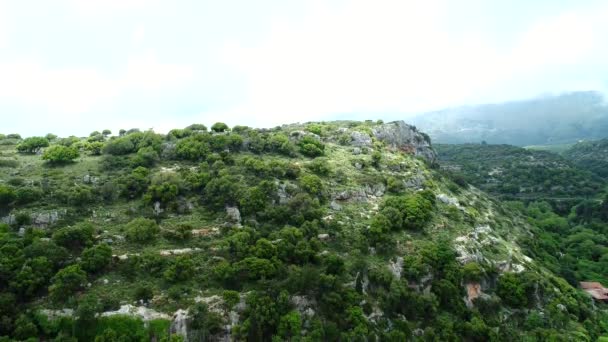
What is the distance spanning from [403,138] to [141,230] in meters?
82.8

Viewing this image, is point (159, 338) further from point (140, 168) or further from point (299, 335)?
point (140, 168)

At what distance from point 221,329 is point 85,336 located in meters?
12.2

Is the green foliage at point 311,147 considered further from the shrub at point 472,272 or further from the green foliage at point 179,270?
Result: the green foliage at point 179,270

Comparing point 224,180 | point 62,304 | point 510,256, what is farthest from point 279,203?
A: point 510,256

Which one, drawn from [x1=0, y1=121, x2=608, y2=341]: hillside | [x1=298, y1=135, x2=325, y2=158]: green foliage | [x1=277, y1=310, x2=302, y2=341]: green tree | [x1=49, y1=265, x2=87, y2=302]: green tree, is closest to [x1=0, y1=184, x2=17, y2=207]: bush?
[x1=0, y1=121, x2=608, y2=341]: hillside

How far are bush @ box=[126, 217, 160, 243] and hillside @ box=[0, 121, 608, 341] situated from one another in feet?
0.56

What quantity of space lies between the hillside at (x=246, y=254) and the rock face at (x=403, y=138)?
2689 centimetres

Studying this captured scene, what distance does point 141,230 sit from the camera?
47875 millimetres

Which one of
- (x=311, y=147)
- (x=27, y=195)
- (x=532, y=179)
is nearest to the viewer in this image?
(x=27, y=195)

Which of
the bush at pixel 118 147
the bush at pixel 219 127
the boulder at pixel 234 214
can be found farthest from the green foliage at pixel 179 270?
the bush at pixel 219 127

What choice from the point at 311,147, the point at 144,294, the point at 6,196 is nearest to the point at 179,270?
the point at 144,294

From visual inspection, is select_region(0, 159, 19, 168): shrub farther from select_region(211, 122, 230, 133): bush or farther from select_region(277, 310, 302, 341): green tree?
select_region(277, 310, 302, 341): green tree

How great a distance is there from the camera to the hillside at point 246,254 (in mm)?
39562

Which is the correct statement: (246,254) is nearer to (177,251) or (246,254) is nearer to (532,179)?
(177,251)
